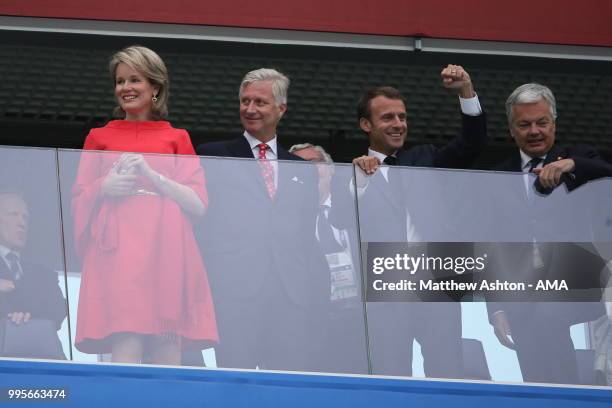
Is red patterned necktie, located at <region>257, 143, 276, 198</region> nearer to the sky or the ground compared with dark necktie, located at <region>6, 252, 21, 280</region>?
nearer to the sky

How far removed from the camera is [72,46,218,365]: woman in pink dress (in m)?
4.63

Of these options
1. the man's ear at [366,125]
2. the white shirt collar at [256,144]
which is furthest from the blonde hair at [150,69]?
the man's ear at [366,125]

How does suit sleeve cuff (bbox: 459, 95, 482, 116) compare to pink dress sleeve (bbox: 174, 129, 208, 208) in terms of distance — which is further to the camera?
suit sleeve cuff (bbox: 459, 95, 482, 116)

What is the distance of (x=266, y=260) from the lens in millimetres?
4859

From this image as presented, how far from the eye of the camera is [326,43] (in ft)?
27.9

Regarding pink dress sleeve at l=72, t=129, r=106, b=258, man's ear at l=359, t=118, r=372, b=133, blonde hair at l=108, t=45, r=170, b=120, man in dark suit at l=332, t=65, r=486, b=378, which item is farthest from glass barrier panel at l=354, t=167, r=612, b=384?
pink dress sleeve at l=72, t=129, r=106, b=258

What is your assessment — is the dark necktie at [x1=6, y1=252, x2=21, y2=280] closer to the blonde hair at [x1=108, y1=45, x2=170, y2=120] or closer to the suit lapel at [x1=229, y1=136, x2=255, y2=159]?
the blonde hair at [x1=108, y1=45, x2=170, y2=120]

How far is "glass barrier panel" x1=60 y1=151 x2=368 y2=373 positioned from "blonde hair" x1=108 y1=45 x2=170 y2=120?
51 centimetres

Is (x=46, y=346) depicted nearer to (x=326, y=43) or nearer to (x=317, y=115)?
(x=326, y=43)

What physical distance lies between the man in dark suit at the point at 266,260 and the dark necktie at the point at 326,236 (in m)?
0.03

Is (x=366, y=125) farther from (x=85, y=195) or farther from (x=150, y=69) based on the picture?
(x=85, y=195)

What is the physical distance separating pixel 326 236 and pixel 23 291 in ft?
3.93

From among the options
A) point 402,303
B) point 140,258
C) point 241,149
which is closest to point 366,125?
point 241,149

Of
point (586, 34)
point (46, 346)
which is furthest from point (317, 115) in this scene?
point (46, 346)
